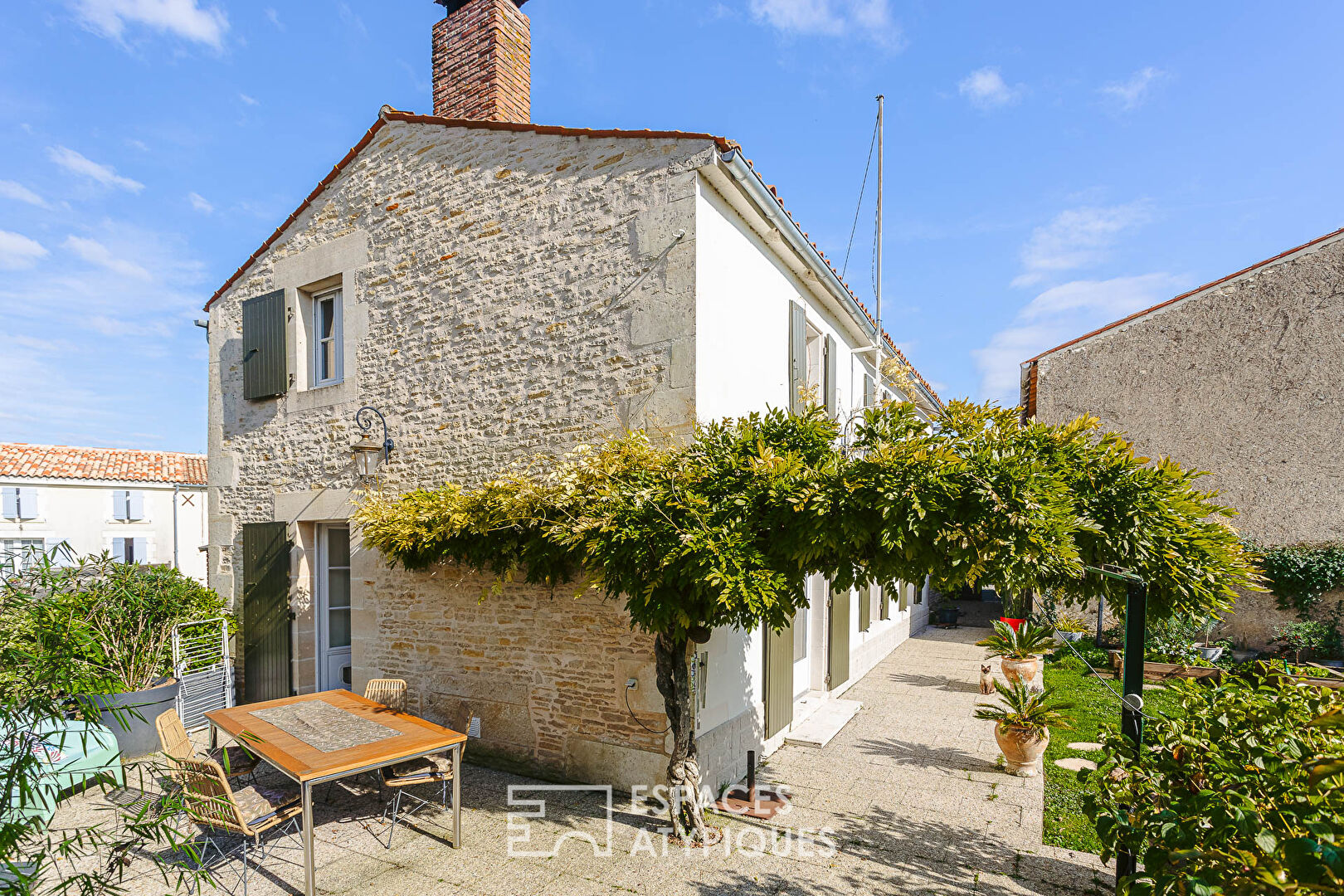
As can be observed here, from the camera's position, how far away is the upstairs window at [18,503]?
71.9 ft

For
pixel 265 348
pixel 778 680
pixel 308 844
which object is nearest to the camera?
pixel 308 844

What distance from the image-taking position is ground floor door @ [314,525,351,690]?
8.09 meters

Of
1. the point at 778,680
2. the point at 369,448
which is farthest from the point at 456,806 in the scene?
the point at 369,448

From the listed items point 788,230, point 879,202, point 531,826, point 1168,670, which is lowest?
point 1168,670

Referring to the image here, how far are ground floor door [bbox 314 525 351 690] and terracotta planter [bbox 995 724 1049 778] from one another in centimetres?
730

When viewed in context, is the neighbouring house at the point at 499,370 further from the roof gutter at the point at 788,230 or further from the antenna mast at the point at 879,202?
the antenna mast at the point at 879,202

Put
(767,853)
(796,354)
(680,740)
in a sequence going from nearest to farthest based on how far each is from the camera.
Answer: (767,853)
(680,740)
(796,354)

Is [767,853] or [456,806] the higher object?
[456,806]

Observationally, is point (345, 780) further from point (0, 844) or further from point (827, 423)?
point (827, 423)

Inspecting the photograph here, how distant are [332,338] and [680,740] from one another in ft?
21.0

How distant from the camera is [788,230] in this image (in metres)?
6.63

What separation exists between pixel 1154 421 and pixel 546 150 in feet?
38.5

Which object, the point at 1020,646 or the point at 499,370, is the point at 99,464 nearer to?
the point at 499,370

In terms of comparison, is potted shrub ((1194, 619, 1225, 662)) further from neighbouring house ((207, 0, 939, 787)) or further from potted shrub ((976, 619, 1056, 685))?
neighbouring house ((207, 0, 939, 787))
